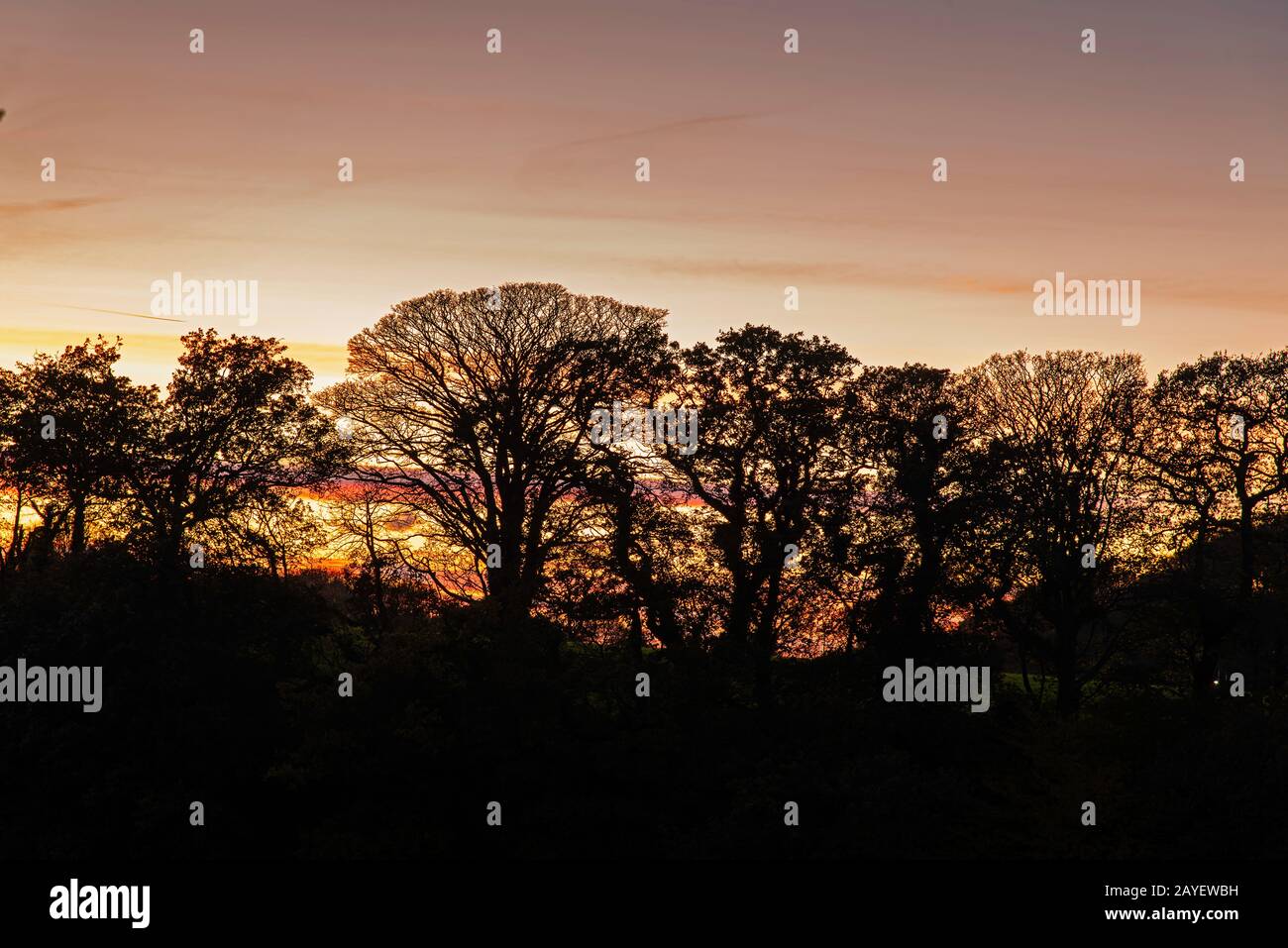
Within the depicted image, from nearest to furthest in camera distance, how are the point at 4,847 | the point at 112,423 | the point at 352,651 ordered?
1. the point at 4,847
2. the point at 352,651
3. the point at 112,423

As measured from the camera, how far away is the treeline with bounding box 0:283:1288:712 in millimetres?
46688

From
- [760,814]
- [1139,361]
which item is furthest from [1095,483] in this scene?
[760,814]

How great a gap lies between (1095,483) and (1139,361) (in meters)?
6.22

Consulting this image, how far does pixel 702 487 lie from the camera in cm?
4966

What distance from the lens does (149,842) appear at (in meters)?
37.2

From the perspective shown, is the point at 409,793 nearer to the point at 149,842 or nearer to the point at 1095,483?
the point at 149,842

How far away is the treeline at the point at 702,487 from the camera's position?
46.7m

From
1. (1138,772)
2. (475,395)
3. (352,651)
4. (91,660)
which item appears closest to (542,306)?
(475,395)

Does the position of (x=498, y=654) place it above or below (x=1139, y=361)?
below

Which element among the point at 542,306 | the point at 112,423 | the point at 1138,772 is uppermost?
the point at 542,306

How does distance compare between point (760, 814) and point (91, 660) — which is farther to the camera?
point (91, 660)
